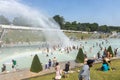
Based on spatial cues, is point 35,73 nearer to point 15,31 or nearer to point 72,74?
point 72,74

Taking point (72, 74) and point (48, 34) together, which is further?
point (48, 34)

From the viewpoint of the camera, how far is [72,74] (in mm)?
24062

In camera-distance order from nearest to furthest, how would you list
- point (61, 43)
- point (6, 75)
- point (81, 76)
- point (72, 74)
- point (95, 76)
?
1. point (81, 76)
2. point (95, 76)
3. point (72, 74)
4. point (6, 75)
5. point (61, 43)

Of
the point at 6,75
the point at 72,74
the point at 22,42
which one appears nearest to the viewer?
the point at 72,74

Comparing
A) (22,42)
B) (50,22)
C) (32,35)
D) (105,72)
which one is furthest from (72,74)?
(32,35)

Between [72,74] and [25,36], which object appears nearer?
[72,74]

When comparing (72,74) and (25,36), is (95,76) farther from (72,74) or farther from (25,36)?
(25,36)

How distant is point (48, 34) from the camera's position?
390ft

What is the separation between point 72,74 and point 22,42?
119 meters

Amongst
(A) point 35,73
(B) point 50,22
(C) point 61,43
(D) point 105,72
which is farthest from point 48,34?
(D) point 105,72

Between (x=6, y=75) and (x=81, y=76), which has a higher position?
(x=81, y=76)

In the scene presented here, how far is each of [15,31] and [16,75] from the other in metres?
127

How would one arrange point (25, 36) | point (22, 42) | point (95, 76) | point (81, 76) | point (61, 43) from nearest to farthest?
point (81, 76)
point (95, 76)
point (61, 43)
point (22, 42)
point (25, 36)

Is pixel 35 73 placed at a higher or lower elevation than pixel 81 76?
lower
